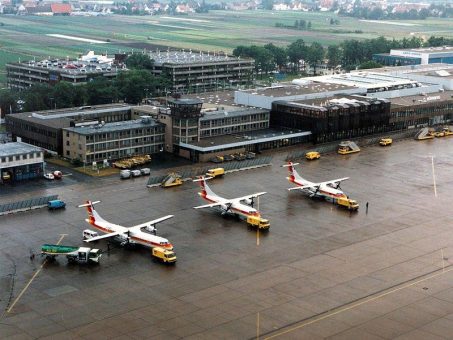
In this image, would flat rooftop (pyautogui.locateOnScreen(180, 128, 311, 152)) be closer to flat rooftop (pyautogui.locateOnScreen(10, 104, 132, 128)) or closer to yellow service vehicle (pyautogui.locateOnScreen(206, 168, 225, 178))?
yellow service vehicle (pyautogui.locateOnScreen(206, 168, 225, 178))

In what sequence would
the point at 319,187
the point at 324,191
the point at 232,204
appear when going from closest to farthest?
the point at 232,204 → the point at 324,191 → the point at 319,187

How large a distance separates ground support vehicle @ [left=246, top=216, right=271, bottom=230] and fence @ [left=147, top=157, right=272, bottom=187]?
22411 millimetres

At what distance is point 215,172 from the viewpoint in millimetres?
114125

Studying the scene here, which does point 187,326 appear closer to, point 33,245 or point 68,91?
point 33,245

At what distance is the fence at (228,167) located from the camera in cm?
10892

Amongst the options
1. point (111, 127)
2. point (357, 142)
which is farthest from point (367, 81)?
point (111, 127)

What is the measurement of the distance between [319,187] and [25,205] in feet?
126

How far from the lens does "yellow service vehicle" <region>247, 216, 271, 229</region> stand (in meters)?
89.3

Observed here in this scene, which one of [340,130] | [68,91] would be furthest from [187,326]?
[68,91]

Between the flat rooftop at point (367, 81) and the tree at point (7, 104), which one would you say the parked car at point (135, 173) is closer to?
the tree at point (7, 104)

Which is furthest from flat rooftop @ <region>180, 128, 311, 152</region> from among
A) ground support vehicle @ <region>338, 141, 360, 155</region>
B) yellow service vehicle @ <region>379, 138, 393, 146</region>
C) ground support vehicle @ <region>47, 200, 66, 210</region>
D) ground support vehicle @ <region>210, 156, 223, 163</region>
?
ground support vehicle @ <region>47, 200, 66, 210</region>

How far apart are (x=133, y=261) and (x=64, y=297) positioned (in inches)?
437

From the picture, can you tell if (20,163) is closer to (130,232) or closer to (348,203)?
(130,232)

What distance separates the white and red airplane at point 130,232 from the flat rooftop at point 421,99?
282ft
